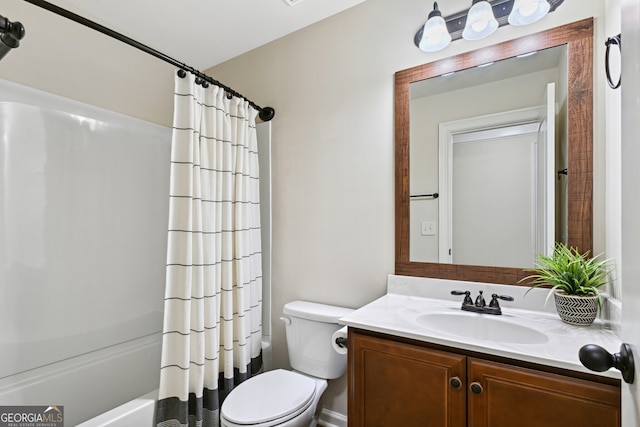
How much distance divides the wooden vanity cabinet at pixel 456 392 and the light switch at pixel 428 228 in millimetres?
647

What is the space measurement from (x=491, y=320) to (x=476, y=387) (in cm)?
36

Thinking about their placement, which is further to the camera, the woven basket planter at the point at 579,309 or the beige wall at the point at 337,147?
the beige wall at the point at 337,147

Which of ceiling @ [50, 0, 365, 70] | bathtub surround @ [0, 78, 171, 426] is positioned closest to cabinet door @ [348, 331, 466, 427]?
bathtub surround @ [0, 78, 171, 426]

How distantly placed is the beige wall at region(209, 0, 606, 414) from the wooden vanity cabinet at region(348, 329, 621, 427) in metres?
0.56

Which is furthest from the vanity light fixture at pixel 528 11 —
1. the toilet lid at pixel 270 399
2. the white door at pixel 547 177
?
the toilet lid at pixel 270 399

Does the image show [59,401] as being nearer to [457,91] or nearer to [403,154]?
[403,154]

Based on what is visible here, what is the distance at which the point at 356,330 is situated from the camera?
1.27 metres

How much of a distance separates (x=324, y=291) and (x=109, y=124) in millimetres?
1644

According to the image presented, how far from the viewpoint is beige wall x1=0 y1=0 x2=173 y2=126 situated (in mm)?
1705

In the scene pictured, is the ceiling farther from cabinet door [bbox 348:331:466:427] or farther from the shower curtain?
cabinet door [bbox 348:331:466:427]

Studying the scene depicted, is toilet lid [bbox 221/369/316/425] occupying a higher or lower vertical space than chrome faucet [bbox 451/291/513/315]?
lower

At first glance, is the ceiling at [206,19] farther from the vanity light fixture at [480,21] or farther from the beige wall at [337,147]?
the vanity light fixture at [480,21]

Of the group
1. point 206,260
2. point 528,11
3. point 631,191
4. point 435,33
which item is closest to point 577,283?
point 631,191

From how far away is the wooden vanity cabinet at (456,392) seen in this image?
2.88 feet
